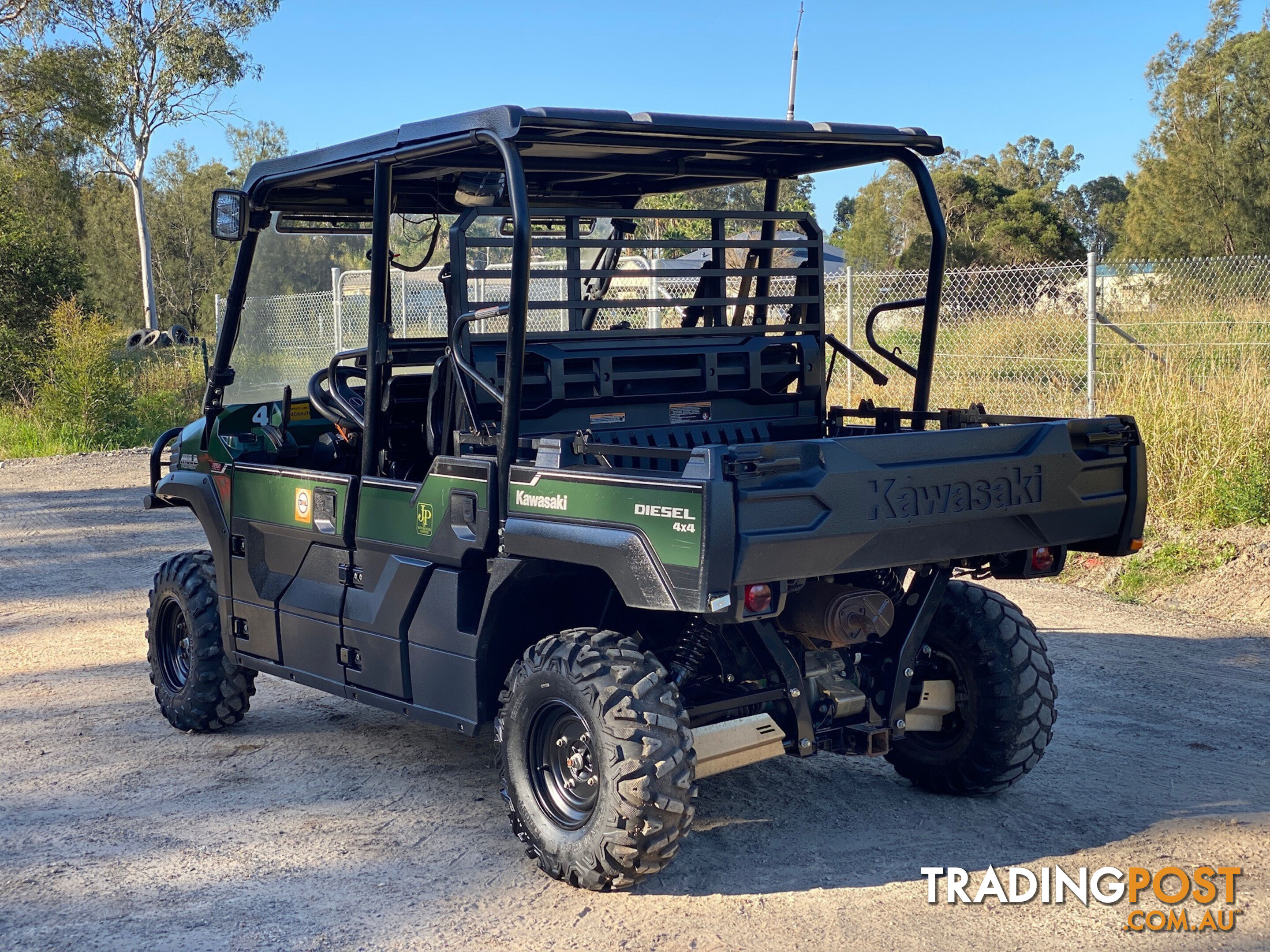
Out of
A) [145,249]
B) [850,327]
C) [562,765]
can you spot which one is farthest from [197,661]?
[145,249]

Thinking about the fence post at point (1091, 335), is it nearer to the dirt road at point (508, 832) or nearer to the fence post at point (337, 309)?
the dirt road at point (508, 832)

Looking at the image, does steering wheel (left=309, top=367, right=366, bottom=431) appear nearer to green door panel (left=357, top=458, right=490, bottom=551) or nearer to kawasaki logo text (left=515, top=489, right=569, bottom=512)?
green door panel (left=357, top=458, right=490, bottom=551)

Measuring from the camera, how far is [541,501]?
3.90 m

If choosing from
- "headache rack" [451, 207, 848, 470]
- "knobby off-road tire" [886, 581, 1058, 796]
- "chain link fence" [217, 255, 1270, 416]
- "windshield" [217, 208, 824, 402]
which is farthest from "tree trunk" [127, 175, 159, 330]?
"knobby off-road tire" [886, 581, 1058, 796]

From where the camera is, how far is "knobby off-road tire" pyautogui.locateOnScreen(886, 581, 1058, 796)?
14.7 ft

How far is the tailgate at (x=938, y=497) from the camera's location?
353 centimetres

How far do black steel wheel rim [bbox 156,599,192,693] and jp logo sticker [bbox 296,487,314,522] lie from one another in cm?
120

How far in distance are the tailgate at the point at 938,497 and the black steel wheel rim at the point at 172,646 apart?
3347 mm

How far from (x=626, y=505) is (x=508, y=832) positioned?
143 centimetres

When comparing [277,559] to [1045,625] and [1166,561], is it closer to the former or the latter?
[1045,625]

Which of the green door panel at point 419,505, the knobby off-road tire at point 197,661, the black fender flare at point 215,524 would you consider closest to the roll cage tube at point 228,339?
the black fender flare at point 215,524

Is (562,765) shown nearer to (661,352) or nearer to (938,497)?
(938,497)

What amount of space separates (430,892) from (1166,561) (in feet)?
19.1

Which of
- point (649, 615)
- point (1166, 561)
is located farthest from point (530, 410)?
point (1166, 561)
